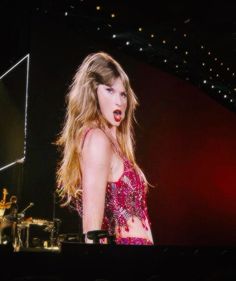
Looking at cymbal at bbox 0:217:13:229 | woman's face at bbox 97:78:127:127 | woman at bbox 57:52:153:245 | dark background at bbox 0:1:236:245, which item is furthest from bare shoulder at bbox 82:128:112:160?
cymbal at bbox 0:217:13:229

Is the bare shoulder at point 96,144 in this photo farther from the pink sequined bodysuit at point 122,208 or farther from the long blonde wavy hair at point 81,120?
the pink sequined bodysuit at point 122,208

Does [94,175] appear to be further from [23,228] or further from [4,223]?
[4,223]

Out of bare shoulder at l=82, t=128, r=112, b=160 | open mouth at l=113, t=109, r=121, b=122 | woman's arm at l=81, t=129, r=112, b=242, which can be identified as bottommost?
woman's arm at l=81, t=129, r=112, b=242

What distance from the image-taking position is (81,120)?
519cm

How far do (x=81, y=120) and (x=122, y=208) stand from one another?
107cm

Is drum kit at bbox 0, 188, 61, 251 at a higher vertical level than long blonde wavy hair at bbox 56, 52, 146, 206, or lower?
lower

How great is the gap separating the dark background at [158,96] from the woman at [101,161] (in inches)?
5.7

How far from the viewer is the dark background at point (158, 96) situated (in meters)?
5.12

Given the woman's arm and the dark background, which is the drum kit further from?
the woman's arm

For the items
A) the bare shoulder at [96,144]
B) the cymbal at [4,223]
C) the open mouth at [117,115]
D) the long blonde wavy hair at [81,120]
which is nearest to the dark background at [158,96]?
the long blonde wavy hair at [81,120]

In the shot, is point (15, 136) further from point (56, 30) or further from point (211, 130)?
point (211, 130)

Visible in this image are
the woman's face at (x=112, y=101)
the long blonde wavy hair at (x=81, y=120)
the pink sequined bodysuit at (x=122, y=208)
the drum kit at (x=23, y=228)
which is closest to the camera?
the drum kit at (x=23, y=228)

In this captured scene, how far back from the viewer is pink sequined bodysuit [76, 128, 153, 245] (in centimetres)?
486

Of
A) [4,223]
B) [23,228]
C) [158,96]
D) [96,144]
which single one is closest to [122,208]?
[96,144]
